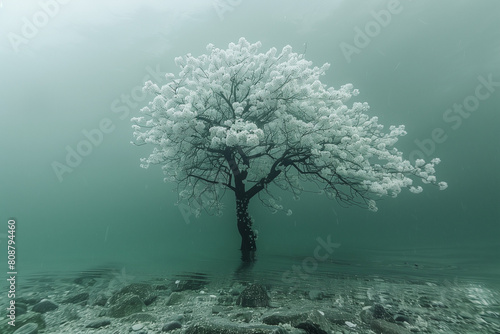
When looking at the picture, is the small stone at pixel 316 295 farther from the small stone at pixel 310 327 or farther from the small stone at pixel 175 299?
the small stone at pixel 175 299

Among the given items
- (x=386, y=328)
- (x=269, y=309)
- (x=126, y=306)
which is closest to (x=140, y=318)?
(x=126, y=306)

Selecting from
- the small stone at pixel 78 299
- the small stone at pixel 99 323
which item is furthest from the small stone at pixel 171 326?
the small stone at pixel 78 299

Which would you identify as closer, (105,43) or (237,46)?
(237,46)

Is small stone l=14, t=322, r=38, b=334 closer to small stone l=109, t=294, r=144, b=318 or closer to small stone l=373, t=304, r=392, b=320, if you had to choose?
small stone l=109, t=294, r=144, b=318

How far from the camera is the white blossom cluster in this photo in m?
10.2

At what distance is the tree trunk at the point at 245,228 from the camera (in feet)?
42.8

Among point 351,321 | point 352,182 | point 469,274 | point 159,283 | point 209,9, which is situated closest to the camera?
point 351,321

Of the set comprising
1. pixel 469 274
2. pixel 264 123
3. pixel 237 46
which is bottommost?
pixel 469 274

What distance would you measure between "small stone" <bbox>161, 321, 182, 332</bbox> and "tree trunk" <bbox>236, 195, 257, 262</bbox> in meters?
7.80

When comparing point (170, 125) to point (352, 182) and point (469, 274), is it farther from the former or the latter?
point (469, 274)

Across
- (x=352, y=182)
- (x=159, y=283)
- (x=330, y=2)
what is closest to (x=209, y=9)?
(x=330, y=2)

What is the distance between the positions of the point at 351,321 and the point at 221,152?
27.2 ft

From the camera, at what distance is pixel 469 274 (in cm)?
1012

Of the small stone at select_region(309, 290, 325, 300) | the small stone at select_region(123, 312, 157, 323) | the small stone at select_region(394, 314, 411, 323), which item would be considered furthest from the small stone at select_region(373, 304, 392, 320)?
the small stone at select_region(123, 312, 157, 323)
